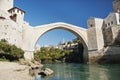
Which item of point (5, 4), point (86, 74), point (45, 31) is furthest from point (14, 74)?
point (5, 4)

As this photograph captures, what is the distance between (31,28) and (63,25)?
7262mm

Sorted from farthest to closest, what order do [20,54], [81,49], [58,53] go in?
1. [58,53]
2. [81,49]
3. [20,54]

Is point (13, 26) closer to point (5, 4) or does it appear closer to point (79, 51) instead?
point (5, 4)

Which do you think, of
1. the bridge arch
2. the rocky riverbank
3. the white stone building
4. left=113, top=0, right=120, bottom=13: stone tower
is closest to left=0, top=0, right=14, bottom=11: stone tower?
the white stone building

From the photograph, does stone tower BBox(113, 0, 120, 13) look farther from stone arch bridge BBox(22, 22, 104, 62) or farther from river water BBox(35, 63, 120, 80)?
river water BBox(35, 63, 120, 80)

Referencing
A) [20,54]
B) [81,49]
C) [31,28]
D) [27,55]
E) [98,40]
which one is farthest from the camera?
[81,49]

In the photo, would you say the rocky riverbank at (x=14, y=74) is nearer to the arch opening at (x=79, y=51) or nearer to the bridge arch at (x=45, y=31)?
the bridge arch at (x=45, y=31)

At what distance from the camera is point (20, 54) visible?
21203 mm

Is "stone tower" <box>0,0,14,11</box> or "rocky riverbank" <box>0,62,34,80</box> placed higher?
"stone tower" <box>0,0,14,11</box>

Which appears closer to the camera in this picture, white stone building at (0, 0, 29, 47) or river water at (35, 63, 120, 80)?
river water at (35, 63, 120, 80)

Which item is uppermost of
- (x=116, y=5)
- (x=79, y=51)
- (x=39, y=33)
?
(x=116, y=5)

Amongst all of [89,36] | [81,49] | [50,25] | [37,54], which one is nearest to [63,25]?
[50,25]

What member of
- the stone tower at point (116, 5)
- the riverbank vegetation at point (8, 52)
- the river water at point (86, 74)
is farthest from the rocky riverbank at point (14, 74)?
the stone tower at point (116, 5)

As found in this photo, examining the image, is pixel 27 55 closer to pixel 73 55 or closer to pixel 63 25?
pixel 63 25
